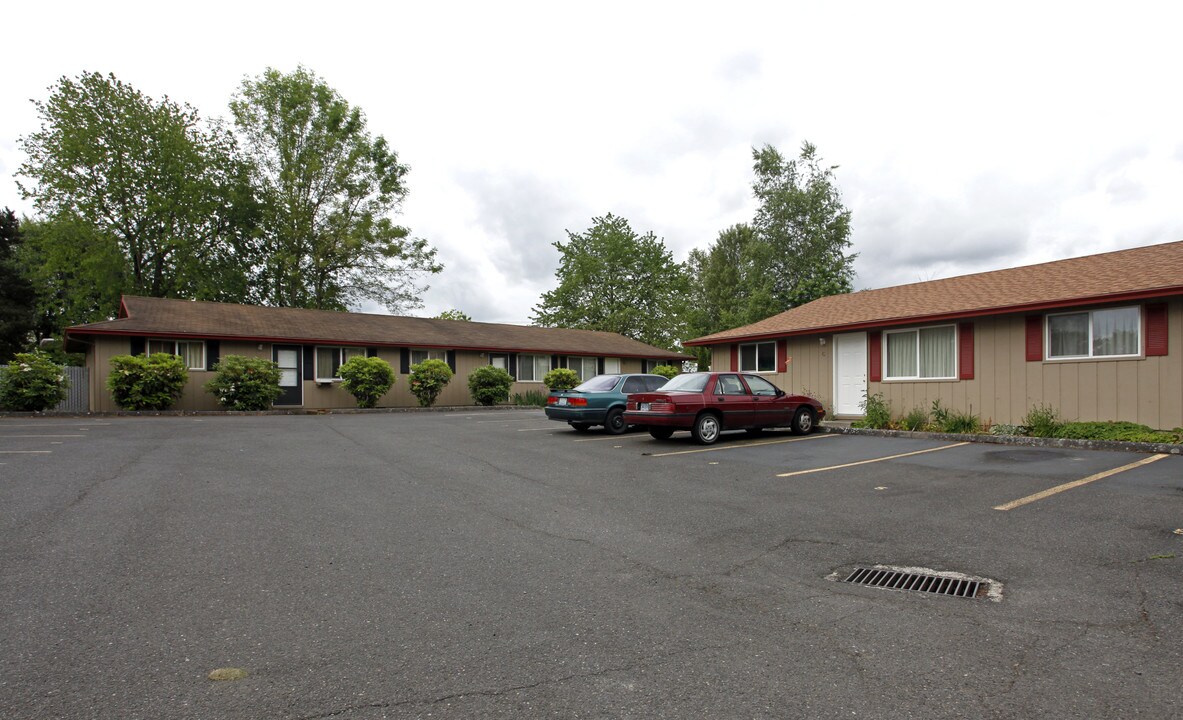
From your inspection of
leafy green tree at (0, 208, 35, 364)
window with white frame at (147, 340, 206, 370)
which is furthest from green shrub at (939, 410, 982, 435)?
leafy green tree at (0, 208, 35, 364)

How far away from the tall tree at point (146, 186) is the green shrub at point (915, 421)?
1344 inches

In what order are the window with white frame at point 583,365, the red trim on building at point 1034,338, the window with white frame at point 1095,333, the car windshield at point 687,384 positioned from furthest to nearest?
the window with white frame at point 583,365
the red trim on building at point 1034,338
the car windshield at point 687,384
the window with white frame at point 1095,333

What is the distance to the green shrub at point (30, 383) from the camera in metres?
18.8

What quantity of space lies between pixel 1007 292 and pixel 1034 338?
1752mm

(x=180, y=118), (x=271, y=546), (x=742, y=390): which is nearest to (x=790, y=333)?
(x=742, y=390)

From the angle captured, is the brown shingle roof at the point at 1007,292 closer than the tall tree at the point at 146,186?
Yes

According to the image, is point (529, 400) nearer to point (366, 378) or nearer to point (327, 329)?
point (366, 378)

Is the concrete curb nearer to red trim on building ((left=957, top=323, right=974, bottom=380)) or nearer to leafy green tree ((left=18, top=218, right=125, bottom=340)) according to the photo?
red trim on building ((left=957, top=323, right=974, bottom=380))

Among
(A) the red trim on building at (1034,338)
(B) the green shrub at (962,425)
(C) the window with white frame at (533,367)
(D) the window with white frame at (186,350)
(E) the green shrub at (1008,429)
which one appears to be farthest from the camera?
(C) the window with white frame at (533,367)

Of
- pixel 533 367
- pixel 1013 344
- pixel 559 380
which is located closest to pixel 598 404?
pixel 1013 344

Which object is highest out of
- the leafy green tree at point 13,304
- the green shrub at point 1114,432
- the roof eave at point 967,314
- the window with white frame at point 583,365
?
the leafy green tree at point 13,304

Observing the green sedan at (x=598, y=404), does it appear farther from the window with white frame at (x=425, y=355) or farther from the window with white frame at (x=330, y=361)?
the window with white frame at (x=425, y=355)

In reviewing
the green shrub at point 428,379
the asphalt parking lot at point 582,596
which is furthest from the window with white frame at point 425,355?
the asphalt parking lot at point 582,596

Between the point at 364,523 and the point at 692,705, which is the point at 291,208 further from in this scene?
the point at 692,705
